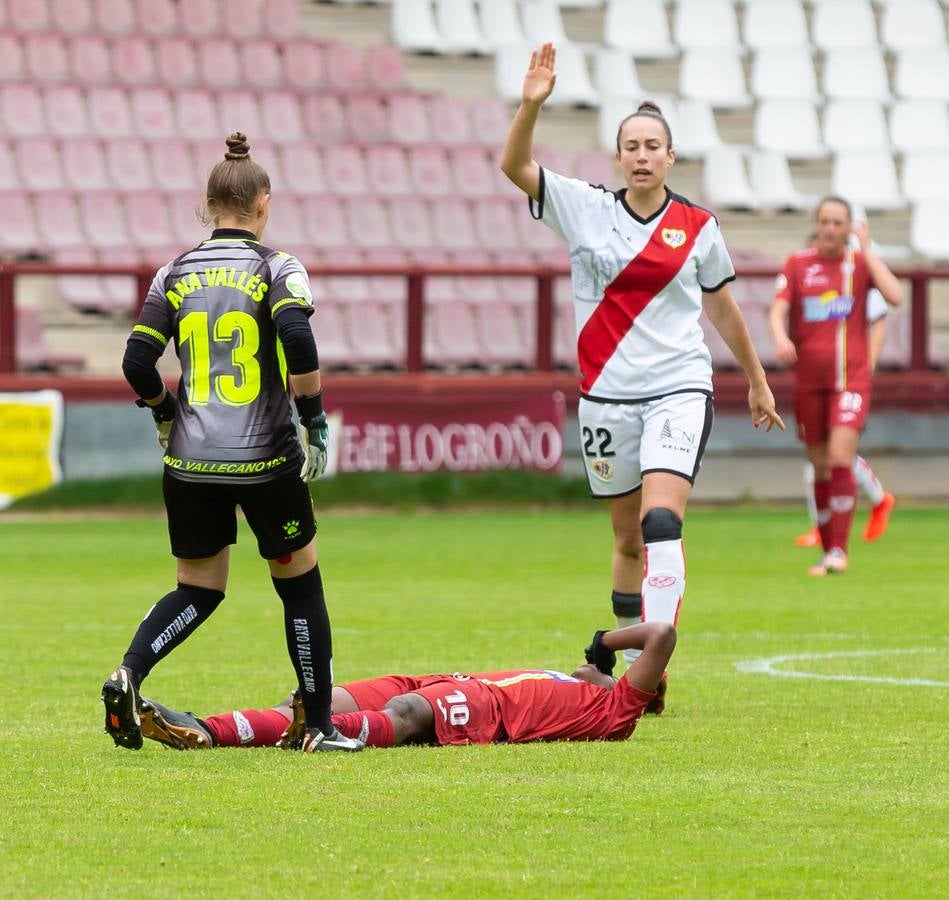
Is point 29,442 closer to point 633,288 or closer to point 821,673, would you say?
point 821,673

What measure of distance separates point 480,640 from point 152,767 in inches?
148

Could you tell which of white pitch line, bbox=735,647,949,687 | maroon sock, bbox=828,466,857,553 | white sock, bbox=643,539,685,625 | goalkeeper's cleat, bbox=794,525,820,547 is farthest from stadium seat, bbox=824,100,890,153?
white sock, bbox=643,539,685,625

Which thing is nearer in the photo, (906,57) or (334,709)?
(334,709)

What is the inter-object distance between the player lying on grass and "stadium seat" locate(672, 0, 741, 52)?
64.8 feet

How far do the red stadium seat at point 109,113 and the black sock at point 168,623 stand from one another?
1548cm

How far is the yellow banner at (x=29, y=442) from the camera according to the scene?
684 inches

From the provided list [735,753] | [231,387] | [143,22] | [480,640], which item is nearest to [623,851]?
[735,753]

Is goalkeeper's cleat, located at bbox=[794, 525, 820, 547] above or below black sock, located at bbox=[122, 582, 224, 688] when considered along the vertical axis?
below

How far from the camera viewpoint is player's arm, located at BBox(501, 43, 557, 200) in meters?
6.85

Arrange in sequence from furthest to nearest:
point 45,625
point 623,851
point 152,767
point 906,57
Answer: point 906,57 < point 45,625 < point 152,767 < point 623,851

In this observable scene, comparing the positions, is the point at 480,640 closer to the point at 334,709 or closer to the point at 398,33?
the point at 334,709

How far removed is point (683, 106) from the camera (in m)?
24.3

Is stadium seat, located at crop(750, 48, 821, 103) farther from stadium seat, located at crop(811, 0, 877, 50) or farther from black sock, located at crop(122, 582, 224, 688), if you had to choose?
black sock, located at crop(122, 582, 224, 688)

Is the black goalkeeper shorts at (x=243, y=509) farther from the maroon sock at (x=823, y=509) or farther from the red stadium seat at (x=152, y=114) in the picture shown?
the red stadium seat at (x=152, y=114)
